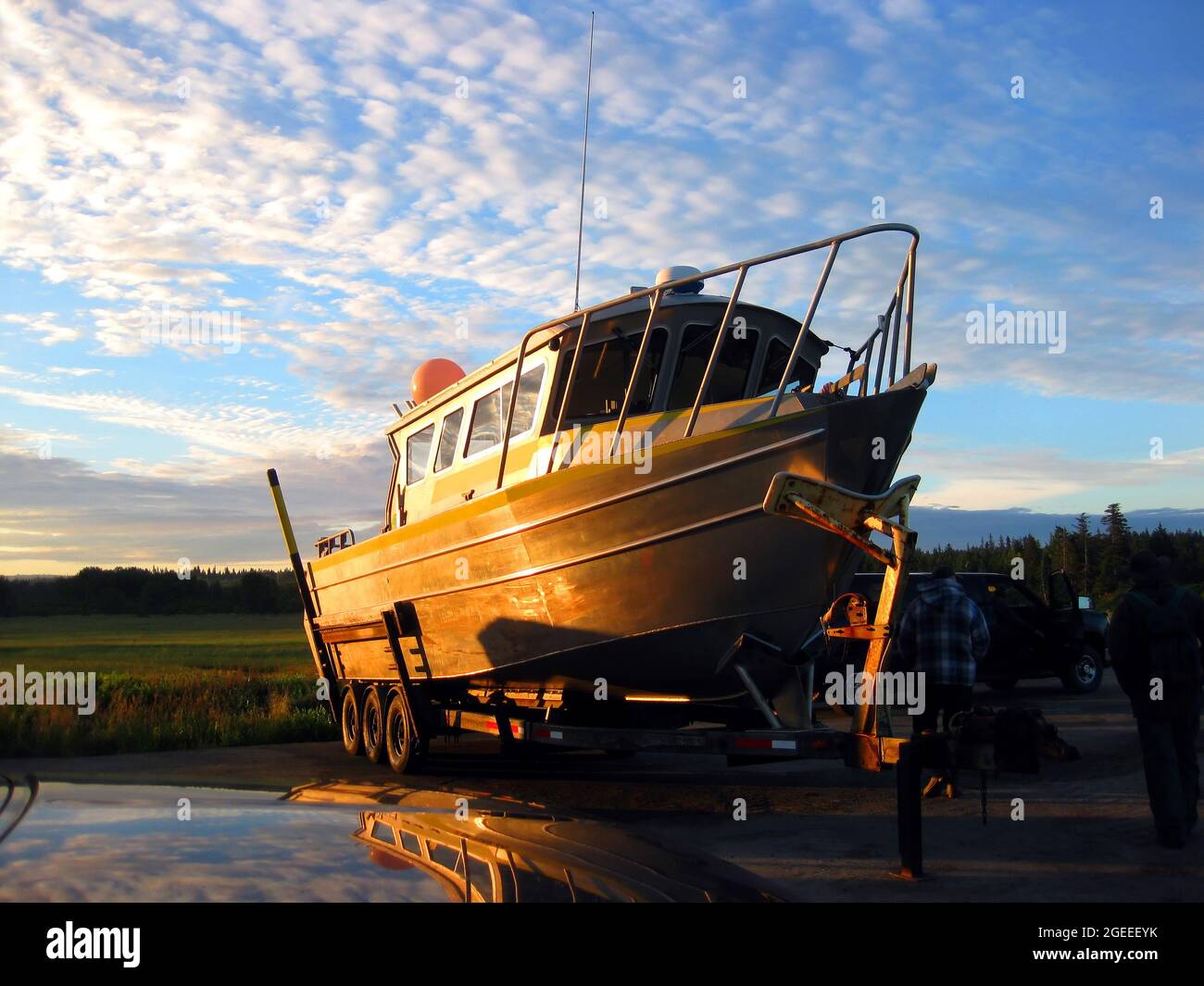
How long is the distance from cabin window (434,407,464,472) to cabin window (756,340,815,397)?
10.2 ft

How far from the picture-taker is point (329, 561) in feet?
40.3

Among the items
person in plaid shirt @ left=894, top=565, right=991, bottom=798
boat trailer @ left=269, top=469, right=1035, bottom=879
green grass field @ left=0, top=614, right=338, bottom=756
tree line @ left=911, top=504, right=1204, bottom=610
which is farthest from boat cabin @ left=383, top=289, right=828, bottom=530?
tree line @ left=911, top=504, right=1204, bottom=610

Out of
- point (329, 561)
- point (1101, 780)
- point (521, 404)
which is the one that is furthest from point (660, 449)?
point (329, 561)

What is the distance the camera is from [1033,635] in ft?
53.2

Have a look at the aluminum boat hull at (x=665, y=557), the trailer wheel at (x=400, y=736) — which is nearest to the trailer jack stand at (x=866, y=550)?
the aluminum boat hull at (x=665, y=557)

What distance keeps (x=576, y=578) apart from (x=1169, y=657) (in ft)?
13.4

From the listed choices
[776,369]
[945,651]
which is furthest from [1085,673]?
[776,369]

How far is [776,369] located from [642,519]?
8.35 feet

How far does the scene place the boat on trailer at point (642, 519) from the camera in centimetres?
718

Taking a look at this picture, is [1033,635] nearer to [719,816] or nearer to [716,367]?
[719,816]

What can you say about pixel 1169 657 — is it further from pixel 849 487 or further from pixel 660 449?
pixel 660 449

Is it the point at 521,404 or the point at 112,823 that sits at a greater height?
the point at 521,404

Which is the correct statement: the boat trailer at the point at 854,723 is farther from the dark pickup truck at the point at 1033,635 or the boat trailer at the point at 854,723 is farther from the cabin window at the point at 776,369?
the dark pickup truck at the point at 1033,635

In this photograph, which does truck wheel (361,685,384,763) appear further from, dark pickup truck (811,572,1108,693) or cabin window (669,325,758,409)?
dark pickup truck (811,572,1108,693)
